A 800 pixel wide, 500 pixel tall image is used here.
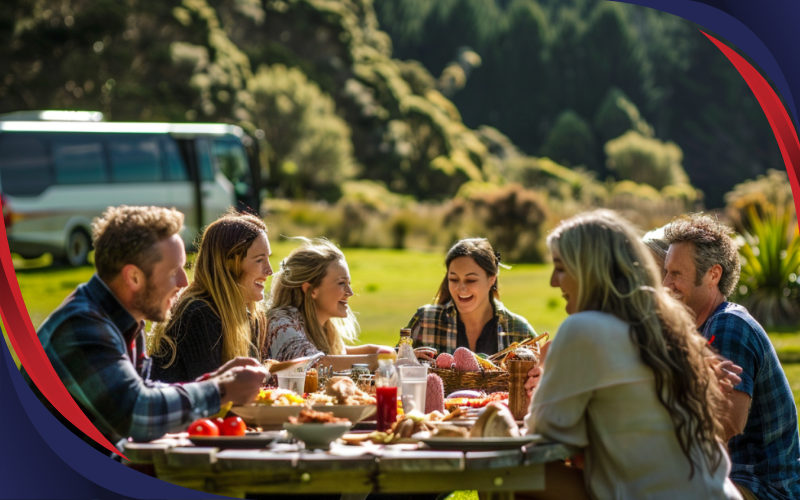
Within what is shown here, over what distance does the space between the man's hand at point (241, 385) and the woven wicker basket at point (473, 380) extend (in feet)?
3.71

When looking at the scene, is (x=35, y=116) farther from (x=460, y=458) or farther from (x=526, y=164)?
(x=526, y=164)

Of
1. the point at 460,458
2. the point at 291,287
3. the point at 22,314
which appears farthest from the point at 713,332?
the point at 22,314

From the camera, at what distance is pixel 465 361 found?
3643 mm

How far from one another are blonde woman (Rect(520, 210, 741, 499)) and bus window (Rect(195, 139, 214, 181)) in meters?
18.3

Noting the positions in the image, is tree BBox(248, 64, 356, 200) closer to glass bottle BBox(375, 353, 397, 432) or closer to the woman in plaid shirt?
the woman in plaid shirt

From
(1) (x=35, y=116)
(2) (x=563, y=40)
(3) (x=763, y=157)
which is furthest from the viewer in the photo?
(2) (x=563, y=40)

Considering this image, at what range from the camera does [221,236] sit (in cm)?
382

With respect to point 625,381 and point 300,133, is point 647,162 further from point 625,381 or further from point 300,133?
point 625,381

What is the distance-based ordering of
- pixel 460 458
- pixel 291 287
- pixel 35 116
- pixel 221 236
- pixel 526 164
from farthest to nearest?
pixel 526 164, pixel 35 116, pixel 291 287, pixel 221 236, pixel 460 458

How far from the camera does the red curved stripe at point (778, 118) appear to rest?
127 inches

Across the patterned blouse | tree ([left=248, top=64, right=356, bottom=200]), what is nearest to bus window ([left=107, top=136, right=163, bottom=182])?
tree ([left=248, top=64, right=356, bottom=200])

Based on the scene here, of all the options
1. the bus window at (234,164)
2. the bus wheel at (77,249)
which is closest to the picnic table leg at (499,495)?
the bus wheel at (77,249)

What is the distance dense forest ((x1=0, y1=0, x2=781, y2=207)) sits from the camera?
27562 millimetres

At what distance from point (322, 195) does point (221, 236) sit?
105 ft
